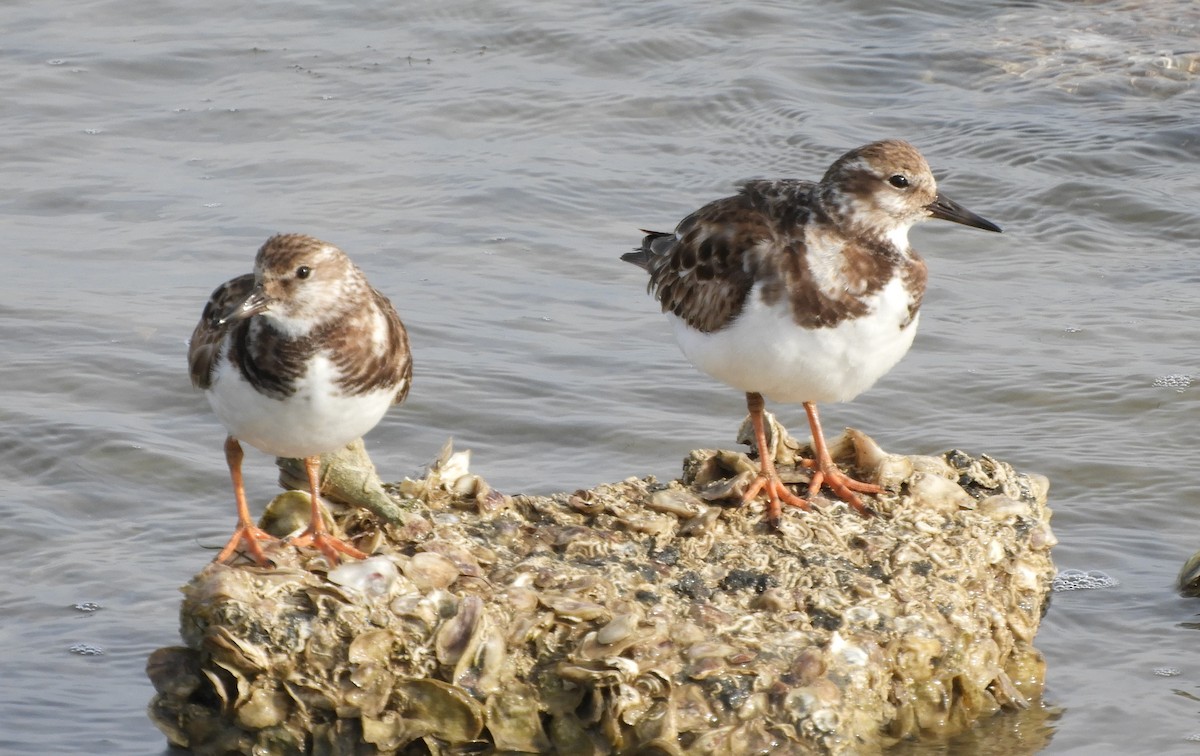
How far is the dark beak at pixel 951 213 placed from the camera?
5.28 meters

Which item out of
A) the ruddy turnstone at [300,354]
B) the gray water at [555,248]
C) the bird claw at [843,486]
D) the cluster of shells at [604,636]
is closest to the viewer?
the cluster of shells at [604,636]

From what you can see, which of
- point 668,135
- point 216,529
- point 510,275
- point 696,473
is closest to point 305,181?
point 510,275

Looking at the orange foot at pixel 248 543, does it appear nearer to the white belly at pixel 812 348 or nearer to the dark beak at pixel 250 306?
the dark beak at pixel 250 306

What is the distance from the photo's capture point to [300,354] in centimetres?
438

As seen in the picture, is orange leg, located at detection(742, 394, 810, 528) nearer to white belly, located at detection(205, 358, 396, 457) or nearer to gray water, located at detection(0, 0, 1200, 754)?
gray water, located at detection(0, 0, 1200, 754)

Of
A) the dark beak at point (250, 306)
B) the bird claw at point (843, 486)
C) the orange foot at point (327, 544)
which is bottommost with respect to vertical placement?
the orange foot at point (327, 544)

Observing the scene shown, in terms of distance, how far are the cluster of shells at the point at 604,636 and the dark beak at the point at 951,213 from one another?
3.33ft

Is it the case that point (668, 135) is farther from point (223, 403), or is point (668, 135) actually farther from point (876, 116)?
point (223, 403)

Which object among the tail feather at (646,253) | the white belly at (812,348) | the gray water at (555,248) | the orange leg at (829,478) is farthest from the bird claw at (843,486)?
the tail feather at (646,253)

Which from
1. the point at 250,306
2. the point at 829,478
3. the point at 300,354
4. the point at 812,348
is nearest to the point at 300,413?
the point at 300,354

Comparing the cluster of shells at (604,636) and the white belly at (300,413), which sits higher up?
the white belly at (300,413)

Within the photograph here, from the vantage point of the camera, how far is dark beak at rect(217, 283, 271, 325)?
4320mm

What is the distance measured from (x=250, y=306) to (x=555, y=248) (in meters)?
4.69

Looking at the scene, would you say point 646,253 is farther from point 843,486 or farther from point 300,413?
point 300,413
